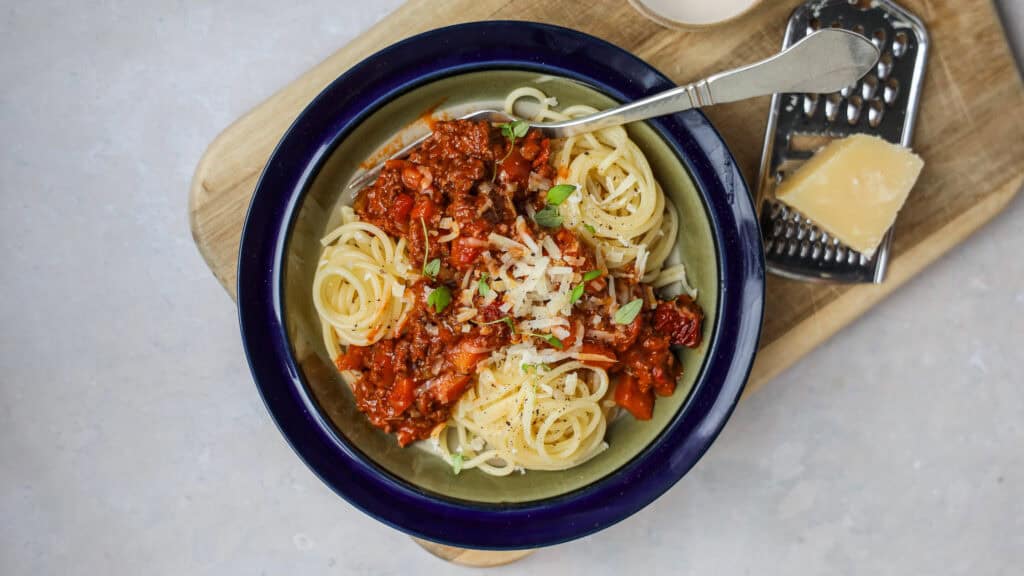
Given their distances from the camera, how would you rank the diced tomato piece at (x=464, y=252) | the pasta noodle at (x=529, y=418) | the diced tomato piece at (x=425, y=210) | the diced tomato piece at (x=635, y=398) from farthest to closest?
1. the diced tomato piece at (x=635, y=398)
2. the pasta noodle at (x=529, y=418)
3. the diced tomato piece at (x=425, y=210)
4. the diced tomato piece at (x=464, y=252)

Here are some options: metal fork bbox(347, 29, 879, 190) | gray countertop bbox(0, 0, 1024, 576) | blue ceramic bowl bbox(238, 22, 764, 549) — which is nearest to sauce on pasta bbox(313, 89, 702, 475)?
blue ceramic bowl bbox(238, 22, 764, 549)

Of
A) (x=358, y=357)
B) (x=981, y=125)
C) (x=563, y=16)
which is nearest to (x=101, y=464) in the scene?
(x=358, y=357)

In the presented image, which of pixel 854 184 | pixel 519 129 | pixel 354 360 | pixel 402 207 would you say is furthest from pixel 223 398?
pixel 854 184

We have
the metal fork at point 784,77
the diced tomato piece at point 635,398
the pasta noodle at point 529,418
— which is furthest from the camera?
the diced tomato piece at point 635,398

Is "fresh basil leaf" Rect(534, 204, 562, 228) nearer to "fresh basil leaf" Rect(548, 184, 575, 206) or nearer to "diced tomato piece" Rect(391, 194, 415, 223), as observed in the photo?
"fresh basil leaf" Rect(548, 184, 575, 206)

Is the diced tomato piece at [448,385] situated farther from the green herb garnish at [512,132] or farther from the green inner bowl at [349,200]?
the green herb garnish at [512,132]

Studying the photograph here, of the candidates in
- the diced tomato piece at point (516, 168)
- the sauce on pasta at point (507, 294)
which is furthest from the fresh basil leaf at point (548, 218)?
the diced tomato piece at point (516, 168)
